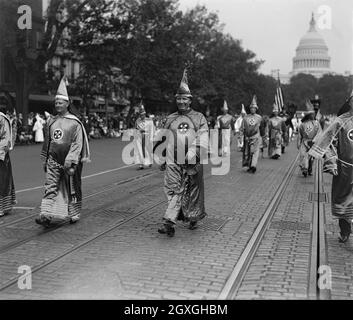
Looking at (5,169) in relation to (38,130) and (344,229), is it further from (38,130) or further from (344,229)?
(38,130)

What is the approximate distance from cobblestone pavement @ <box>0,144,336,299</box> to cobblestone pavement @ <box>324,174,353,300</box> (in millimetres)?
287

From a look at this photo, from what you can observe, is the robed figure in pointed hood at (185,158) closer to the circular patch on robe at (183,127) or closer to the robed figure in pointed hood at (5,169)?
the circular patch on robe at (183,127)

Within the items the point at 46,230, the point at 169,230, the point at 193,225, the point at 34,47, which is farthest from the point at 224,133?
the point at 46,230

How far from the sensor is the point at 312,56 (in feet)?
400

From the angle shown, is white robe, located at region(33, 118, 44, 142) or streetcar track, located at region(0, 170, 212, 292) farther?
white robe, located at region(33, 118, 44, 142)

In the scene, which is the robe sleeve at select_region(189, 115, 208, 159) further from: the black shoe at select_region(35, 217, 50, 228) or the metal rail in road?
the black shoe at select_region(35, 217, 50, 228)

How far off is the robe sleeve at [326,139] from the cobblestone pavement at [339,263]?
1.14 meters

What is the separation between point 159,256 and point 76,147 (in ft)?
7.76

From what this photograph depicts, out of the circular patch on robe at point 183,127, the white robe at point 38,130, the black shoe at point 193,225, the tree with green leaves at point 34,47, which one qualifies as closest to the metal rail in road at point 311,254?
the black shoe at point 193,225

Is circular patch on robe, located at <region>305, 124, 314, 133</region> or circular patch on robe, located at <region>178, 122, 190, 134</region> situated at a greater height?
circular patch on robe, located at <region>178, 122, 190, 134</region>

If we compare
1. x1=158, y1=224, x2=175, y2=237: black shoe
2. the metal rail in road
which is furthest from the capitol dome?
x1=158, y1=224, x2=175, y2=237: black shoe

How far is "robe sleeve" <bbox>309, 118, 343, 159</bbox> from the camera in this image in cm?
691
